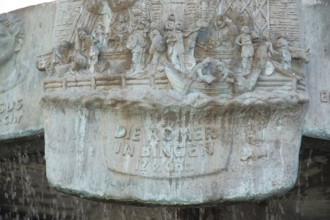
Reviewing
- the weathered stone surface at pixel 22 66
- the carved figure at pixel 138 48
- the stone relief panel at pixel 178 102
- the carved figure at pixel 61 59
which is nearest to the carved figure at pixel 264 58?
the stone relief panel at pixel 178 102

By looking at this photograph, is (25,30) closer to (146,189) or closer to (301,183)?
(146,189)

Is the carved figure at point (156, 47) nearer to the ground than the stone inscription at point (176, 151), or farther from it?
farther from it

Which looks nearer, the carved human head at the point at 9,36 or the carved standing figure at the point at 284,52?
the carved standing figure at the point at 284,52

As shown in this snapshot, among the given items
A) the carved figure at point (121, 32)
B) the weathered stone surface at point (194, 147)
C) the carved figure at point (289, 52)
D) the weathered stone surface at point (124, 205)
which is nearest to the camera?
the weathered stone surface at point (194, 147)

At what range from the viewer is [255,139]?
392 centimetres

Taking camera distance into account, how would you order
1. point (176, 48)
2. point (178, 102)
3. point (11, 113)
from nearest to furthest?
point (178, 102), point (176, 48), point (11, 113)

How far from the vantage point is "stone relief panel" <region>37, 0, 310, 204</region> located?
3.90 m

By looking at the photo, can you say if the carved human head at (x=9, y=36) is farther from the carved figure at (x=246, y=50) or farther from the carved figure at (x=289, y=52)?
the carved figure at (x=289, y=52)

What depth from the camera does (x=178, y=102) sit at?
12.7 ft

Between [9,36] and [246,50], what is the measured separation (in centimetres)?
122

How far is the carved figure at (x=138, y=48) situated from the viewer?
4023mm

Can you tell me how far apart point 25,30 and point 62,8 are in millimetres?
254

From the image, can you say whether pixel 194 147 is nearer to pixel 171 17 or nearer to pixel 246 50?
pixel 246 50

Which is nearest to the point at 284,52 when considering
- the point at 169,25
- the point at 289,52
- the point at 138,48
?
the point at 289,52
